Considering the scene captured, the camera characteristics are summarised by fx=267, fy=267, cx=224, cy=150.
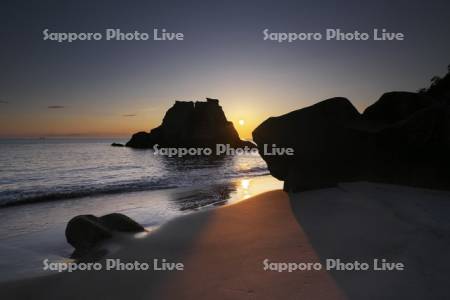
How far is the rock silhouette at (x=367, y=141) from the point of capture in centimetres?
762

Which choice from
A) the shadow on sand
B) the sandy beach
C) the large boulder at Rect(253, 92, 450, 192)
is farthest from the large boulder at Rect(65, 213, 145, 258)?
the large boulder at Rect(253, 92, 450, 192)

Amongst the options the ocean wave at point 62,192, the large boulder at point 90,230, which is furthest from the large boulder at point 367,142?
the ocean wave at point 62,192

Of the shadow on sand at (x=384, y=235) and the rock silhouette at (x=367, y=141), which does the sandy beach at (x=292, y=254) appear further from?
the rock silhouette at (x=367, y=141)

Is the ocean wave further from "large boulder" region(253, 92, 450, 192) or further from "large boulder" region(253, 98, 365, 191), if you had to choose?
"large boulder" region(253, 92, 450, 192)

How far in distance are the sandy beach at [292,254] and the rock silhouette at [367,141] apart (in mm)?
1134

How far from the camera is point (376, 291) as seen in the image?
317cm

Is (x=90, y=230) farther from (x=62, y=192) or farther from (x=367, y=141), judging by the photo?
(x=62, y=192)

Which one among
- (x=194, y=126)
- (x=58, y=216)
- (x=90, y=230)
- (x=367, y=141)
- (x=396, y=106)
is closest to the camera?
(x=90, y=230)

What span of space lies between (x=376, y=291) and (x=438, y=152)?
6.32 metres

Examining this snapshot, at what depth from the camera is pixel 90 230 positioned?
6746 mm

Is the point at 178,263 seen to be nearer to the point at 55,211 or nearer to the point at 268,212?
the point at 268,212

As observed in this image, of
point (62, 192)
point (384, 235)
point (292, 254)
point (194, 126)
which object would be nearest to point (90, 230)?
point (292, 254)

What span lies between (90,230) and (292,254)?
5.09 meters

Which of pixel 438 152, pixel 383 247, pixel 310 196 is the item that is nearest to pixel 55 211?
pixel 310 196
